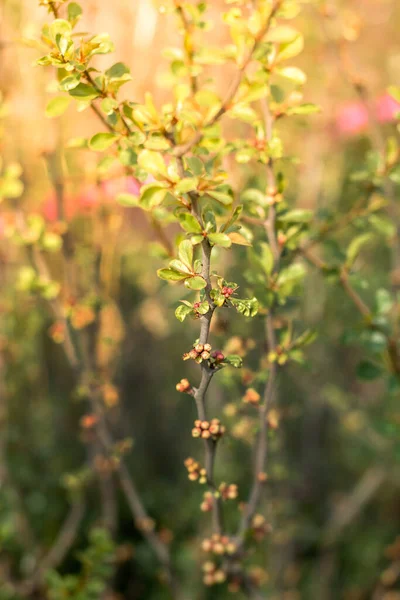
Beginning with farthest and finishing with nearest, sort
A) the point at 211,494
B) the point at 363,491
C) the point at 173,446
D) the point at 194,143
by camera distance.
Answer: the point at 173,446 < the point at 363,491 < the point at 211,494 < the point at 194,143

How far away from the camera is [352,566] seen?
1811mm

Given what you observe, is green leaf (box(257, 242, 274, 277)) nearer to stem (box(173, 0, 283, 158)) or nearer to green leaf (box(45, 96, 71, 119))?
stem (box(173, 0, 283, 158))

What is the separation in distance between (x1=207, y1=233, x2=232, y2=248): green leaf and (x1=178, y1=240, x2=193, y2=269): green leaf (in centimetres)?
2

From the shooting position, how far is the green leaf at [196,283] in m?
0.53

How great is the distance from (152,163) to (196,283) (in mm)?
136

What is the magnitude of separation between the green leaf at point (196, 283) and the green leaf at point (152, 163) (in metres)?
0.12

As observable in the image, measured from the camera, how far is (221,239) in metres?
0.54

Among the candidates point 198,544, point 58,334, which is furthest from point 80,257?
point 198,544

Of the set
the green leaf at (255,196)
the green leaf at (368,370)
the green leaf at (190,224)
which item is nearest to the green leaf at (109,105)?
the green leaf at (190,224)

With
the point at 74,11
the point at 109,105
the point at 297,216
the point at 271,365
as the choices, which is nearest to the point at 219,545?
the point at 271,365

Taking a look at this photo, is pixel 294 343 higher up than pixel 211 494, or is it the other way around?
pixel 294 343

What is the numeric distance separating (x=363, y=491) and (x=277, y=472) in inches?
31.3

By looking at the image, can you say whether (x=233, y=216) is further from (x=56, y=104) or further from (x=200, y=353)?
(x=56, y=104)

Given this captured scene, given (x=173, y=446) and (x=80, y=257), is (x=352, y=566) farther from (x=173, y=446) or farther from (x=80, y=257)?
(x=80, y=257)
